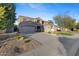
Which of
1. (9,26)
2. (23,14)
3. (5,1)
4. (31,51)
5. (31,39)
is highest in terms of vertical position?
(5,1)

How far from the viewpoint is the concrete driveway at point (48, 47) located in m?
1.61

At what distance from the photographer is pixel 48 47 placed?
162cm

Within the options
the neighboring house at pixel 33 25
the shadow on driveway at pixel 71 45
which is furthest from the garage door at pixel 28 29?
the shadow on driveway at pixel 71 45

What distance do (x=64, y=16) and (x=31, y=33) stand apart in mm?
345

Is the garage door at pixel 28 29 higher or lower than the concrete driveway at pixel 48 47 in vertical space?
higher

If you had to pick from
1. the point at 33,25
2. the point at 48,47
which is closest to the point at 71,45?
the point at 48,47

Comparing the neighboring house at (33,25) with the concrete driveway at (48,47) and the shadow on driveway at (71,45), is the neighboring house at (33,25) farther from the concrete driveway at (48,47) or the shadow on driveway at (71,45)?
the shadow on driveway at (71,45)

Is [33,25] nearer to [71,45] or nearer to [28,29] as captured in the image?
[28,29]

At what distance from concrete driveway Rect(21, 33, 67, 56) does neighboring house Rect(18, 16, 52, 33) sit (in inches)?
2.0

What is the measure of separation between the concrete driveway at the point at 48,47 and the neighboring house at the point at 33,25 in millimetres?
50

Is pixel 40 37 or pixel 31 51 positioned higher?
pixel 40 37

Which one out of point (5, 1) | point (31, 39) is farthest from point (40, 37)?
point (5, 1)

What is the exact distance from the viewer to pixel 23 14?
1636mm

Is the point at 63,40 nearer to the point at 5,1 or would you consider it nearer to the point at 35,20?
the point at 35,20
